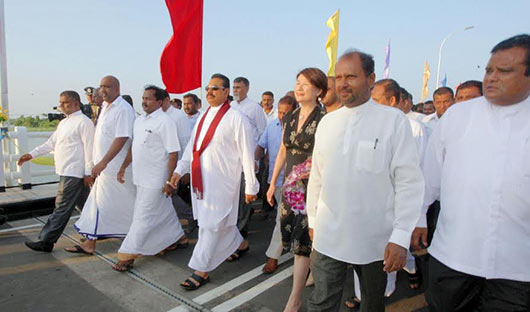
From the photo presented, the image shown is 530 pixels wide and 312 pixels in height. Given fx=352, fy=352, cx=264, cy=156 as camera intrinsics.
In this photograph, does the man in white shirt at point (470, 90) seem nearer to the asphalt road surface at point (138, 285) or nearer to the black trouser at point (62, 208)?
the asphalt road surface at point (138, 285)

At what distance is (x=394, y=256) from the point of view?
185 centimetres

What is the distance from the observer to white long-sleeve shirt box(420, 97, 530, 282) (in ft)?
5.56

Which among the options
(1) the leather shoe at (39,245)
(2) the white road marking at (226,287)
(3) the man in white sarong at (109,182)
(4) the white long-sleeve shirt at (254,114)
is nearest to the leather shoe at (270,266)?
(2) the white road marking at (226,287)

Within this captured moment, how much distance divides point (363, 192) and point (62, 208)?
144 inches

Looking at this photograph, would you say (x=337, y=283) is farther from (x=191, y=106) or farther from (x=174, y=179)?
(x=191, y=106)

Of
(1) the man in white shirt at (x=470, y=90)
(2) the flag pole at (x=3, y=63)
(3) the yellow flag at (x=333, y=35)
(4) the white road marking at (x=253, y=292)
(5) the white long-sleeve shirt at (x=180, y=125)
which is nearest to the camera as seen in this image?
(4) the white road marking at (x=253, y=292)

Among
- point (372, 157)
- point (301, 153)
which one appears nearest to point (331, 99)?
point (301, 153)

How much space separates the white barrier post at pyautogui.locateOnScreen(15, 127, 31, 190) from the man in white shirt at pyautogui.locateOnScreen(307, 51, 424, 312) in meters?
6.48

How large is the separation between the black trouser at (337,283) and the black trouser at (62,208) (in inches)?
128

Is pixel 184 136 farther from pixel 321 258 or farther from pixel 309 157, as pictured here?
pixel 321 258

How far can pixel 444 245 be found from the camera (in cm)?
191

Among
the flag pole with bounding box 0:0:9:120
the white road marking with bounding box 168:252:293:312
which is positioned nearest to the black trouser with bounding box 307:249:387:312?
the white road marking with bounding box 168:252:293:312

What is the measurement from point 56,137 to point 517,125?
4.71m

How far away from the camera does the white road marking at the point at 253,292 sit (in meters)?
3.01
